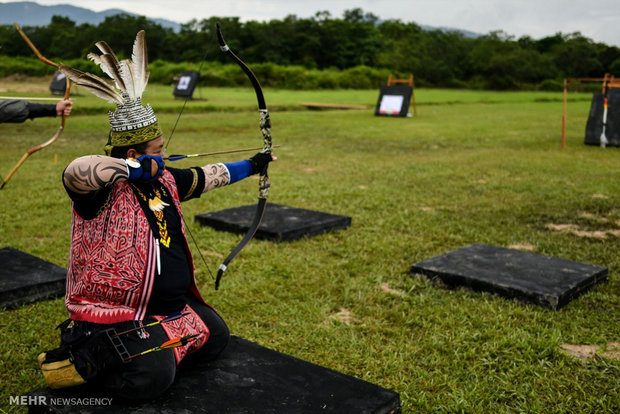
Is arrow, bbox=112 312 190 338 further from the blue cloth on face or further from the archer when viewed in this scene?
the blue cloth on face

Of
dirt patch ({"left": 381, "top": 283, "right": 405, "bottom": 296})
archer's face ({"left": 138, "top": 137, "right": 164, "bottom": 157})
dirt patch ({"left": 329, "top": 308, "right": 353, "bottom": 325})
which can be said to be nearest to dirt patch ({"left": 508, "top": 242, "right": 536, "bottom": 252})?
dirt patch ({"left": 381, "top": 283, "right": 405, "bottom": 296})

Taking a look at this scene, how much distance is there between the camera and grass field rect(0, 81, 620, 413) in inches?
115

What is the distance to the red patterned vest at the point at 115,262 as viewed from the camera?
7.79 feet

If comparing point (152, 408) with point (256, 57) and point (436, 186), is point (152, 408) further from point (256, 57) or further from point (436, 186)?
point (256, 57)

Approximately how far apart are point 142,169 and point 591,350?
8.49ft

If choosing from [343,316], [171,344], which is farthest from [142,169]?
[343,316]

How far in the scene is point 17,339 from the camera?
3.31 meters

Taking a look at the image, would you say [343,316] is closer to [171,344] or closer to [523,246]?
[171,344]

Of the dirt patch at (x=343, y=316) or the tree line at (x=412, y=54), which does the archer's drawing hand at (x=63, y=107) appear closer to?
the dirt patch at (x=343, y=316)

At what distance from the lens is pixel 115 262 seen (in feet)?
7.77

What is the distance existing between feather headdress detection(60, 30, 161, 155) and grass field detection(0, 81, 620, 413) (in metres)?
1.02

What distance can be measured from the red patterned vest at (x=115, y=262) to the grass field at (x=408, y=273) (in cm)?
70

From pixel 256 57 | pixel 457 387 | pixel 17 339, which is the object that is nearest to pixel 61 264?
pixel 17 339

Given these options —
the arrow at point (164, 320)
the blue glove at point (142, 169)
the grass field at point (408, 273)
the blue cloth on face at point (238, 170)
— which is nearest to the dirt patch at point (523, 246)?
the grass field at point (408, 273)
